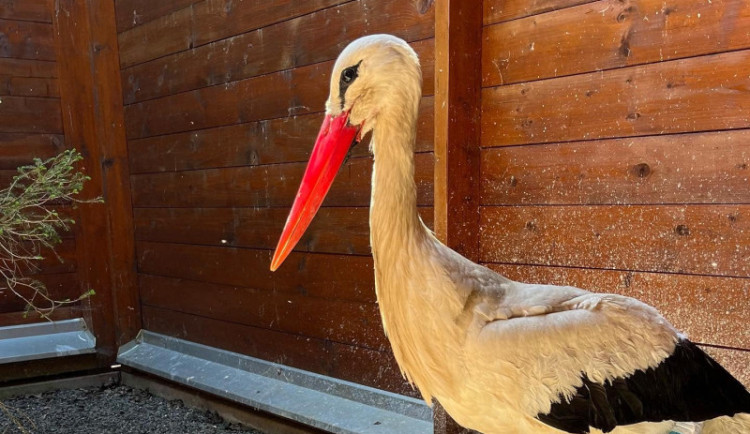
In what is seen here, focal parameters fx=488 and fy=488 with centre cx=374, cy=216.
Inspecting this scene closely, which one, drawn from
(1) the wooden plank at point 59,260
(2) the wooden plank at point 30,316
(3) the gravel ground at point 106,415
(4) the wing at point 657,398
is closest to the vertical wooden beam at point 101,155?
(1) the wooden plank at point 59,260

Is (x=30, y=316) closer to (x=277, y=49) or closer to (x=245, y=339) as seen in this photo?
(x=245, y=339)

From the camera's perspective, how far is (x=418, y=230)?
1.02 m

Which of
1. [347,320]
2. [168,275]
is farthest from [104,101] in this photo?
[347,320]

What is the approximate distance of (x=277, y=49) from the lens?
2.15m

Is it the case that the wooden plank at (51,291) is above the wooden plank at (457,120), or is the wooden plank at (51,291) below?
below

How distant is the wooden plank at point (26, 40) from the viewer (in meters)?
2.67

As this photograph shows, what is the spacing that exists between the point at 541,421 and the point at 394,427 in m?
0.99

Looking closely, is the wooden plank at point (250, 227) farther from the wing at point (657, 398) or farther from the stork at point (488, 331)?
the wing at point (657, 398)

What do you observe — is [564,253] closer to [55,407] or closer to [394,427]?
[394,427]

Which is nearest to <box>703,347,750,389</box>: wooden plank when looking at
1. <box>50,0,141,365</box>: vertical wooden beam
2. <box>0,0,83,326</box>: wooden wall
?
<box>50,0,141,365</box>: vertical wooden beam

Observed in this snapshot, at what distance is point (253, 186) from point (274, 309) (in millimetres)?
597

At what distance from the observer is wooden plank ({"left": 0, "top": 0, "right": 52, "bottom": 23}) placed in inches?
105

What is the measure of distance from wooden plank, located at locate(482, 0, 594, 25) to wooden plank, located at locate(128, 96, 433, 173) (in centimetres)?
34

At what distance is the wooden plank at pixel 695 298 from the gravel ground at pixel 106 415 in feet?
5.84
